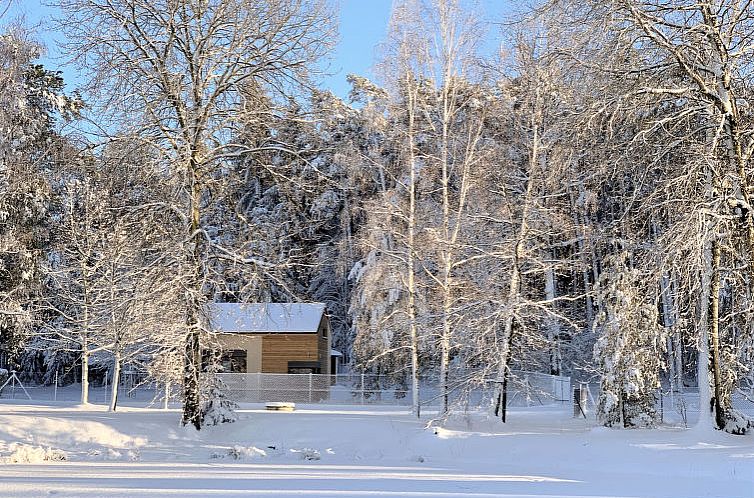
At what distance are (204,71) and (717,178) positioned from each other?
35.0ft

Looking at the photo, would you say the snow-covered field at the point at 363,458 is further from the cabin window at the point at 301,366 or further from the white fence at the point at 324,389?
the cabin window at the point at 301,366

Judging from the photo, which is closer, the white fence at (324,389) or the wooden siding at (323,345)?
the white fence at (324,389)

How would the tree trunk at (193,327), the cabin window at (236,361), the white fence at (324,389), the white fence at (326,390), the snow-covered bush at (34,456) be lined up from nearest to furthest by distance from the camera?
the snow-covered bush at (34,456), the tree trunk at (193,327), the white fence at (326,390), the white fence at (324,389), the cabin window at (236,361)

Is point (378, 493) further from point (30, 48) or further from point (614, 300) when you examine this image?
point (30, 48)

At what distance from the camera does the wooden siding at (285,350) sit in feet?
112

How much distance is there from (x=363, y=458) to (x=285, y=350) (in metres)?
20.6

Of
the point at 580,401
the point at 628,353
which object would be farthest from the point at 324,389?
the point at 628,353

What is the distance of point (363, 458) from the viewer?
14.1 meters

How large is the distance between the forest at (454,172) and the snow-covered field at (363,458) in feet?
3.85

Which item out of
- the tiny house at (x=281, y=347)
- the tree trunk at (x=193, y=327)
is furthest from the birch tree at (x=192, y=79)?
the tiny house at (x=281, y=347)

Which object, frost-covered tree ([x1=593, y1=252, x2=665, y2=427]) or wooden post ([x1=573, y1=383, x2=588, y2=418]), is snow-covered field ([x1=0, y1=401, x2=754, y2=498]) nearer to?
wooden post ([x1=573, y1=383, x2=588, y2=418])

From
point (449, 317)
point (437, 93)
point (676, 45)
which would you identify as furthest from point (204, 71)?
point (676, 45)

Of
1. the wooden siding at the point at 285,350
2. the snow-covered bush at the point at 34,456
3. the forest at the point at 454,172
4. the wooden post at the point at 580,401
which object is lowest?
the snow-covered bush at the point at 34,456

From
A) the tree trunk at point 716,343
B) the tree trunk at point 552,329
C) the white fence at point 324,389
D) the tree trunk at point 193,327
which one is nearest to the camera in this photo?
the tree trunk at point 716,343
